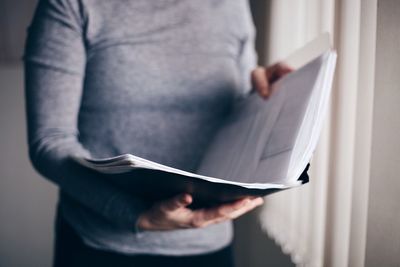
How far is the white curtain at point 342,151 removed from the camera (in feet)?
1.59

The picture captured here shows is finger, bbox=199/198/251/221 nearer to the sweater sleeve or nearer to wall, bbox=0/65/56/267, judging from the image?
the sweater sleeve

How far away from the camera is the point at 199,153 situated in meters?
0.64

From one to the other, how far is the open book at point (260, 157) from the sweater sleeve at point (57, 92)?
4.2 inches

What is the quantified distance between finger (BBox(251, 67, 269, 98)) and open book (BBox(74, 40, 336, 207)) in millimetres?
12

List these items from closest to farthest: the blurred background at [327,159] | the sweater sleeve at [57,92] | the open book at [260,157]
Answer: the open book at [260,157]
the blurred background at [327,159]
the sweater sleeve at [57,92]

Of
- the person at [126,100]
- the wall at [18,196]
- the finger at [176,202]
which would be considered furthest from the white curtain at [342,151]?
the wall at [18,196]

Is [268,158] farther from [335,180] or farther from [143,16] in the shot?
[143,16]

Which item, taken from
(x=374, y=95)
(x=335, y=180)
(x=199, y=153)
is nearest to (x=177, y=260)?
(x=199, y=153)

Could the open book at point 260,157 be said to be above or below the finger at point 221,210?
above

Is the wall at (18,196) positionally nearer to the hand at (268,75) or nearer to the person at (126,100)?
the person at (126,100)

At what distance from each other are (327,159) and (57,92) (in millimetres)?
421

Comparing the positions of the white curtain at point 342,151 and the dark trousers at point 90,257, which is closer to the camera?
the white curtain at point 342,151

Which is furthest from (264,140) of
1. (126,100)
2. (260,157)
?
(126,100)

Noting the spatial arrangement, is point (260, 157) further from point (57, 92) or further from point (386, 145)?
point (57, 92)
